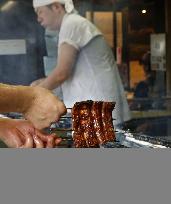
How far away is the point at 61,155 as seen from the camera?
74 cm

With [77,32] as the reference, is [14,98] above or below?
below

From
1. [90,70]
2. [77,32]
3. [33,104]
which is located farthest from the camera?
[90,70]

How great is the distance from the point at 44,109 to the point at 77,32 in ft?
6.72

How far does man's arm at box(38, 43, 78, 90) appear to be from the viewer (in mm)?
3494

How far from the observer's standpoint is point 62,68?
11.6 feet

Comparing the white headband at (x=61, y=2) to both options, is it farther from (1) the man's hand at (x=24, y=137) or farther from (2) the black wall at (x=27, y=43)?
(1) the man's hand at (x=24, y=137)

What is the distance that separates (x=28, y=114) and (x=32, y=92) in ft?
0.44

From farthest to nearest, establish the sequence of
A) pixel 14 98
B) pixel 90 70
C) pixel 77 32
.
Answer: pixel 90 70
pixel 77 32
pixel 14 98

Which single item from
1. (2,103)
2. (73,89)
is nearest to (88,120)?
(2,103)

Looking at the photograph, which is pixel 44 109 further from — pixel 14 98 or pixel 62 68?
pixel 62 68

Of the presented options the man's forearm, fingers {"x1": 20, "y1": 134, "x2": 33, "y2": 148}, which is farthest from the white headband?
the man's forearm

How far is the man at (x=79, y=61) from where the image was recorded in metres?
3.49

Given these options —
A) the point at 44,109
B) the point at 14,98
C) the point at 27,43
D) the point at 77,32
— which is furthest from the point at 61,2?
the point at 14,98

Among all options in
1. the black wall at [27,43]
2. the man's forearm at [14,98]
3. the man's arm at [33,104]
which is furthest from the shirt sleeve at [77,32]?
the man's forearm at [14,98]
